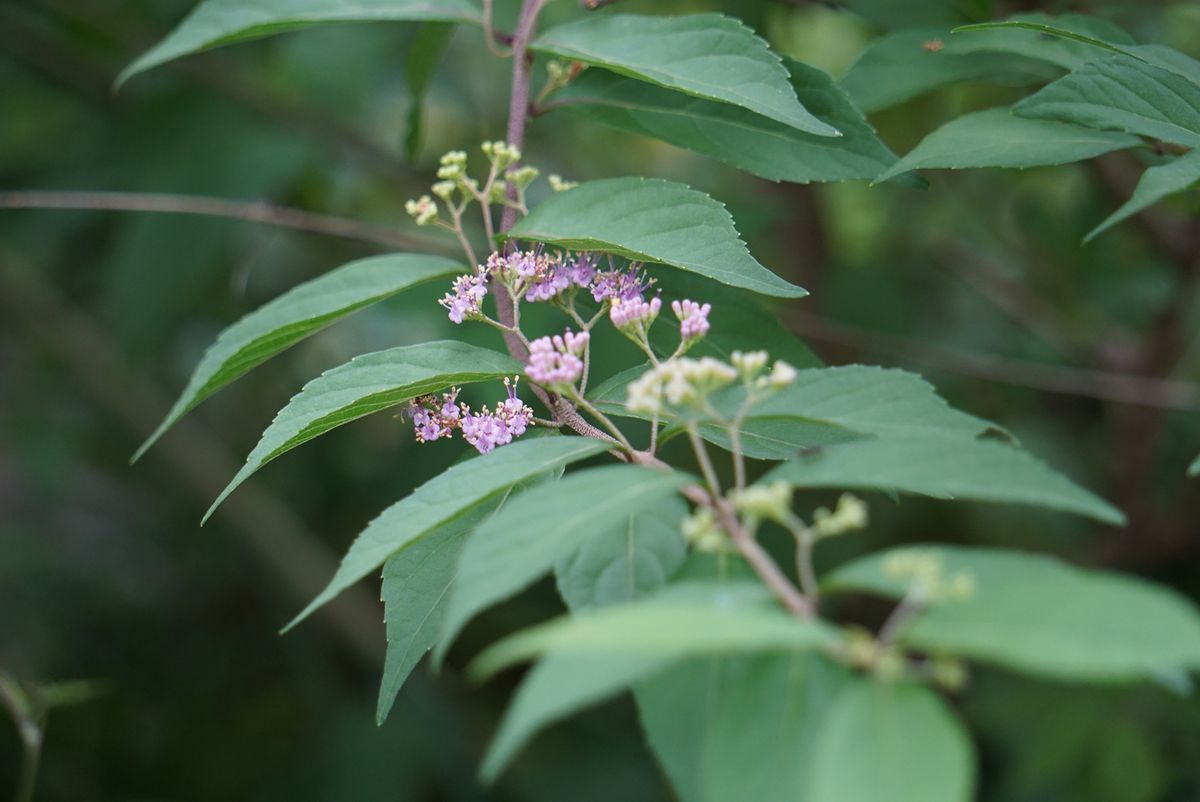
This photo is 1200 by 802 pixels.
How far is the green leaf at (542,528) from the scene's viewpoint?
0.73 meters

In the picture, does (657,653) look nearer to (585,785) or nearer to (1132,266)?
(585,785)

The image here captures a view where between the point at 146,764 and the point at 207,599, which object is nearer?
the point at 146,764

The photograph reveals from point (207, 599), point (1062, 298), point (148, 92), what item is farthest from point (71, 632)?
point (1062, 298)

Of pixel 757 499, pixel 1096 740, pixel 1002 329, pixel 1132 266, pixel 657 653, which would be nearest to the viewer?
pixel 657 653

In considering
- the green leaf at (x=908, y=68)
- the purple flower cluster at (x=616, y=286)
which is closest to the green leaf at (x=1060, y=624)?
the purple flower cluster at (x=616, y=286)

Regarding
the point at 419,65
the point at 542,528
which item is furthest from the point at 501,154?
the point at 542,528

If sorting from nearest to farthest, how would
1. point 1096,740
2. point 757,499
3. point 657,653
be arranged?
1. point 657,653
2. point 757,499
3. point 1096,740

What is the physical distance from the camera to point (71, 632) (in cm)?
341

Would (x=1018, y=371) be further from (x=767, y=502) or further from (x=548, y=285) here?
(x=767, y=502)

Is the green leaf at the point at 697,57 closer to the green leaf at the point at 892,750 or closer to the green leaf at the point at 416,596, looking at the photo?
the green leaf at the point at 416,596

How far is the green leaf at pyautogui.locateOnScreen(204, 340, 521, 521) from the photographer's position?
39.8 inches

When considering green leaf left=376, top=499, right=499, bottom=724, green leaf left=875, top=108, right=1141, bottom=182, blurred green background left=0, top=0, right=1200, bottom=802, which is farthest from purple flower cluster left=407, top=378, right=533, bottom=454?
blurred green background left=0, top=0, right=1200, bottom=802

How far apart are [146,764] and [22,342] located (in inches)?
53.0

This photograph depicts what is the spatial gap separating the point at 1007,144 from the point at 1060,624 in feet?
2.49
